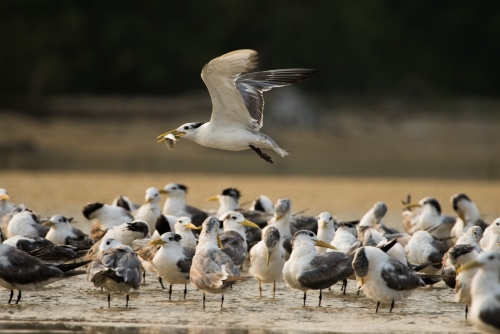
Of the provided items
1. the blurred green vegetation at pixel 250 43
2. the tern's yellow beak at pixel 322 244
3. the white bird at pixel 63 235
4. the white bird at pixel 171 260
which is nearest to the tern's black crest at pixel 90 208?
the white bird at pixel 63 235

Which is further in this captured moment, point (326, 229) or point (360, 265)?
point (326, 229)

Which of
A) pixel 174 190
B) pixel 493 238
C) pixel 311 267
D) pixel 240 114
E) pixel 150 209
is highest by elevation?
pixel 240 114

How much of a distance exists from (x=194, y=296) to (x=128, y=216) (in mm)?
2975

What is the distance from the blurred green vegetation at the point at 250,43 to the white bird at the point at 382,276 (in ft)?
79.6

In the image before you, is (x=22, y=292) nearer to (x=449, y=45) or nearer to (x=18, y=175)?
(x=18, y=175)

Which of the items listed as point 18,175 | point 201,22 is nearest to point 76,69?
point 201,22

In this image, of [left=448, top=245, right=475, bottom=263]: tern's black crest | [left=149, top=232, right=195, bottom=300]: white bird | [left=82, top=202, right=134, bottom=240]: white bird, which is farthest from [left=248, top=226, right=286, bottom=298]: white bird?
[left=82, top=202, right=134, bottom=240]: white bird

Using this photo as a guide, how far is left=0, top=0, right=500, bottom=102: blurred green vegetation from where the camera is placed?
107ft

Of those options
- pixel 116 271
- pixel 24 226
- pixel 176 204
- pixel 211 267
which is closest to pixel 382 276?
pixel 211 267

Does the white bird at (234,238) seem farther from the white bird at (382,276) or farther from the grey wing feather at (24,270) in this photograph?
the grey wing feather at (24,270)

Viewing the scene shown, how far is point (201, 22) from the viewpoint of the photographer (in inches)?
1432

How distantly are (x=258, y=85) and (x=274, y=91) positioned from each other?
2203 centimetres

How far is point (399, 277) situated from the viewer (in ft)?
29.1

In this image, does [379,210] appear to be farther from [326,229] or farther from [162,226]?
[162,226]
